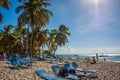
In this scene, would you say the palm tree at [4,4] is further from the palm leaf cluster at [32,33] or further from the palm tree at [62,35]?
the palm tree at [62,35]

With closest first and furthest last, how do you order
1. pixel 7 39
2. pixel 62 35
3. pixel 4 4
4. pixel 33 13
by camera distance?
pixel 4 4 < pixel 33 13 < pixel 7 39 < pixel 62 35

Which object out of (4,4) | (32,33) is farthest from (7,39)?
(4,4)

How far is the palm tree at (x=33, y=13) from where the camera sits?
87.6ft

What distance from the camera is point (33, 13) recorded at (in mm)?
26359

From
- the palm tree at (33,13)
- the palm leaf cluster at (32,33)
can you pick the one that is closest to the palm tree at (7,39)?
the palm leaf cluster at (32,33)

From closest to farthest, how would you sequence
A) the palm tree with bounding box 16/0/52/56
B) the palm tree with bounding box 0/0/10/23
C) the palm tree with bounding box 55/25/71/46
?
1. the palm tree with bounding box 0/0/10/23
2. the palm tree with bounding box 16/0/52/56
3. the palm tree with bounding box 55/25/71/46

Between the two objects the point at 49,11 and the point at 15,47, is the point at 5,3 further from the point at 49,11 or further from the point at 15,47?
the point at 15,47

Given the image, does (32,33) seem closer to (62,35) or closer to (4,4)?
(4,4)

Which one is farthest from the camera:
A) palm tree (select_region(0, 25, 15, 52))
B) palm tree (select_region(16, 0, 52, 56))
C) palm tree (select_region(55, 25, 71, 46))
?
palm tree (select_region(55, 25, 71, 46))

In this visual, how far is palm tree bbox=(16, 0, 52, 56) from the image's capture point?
26688 mm

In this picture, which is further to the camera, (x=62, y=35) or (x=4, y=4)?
(x=62, y=35)

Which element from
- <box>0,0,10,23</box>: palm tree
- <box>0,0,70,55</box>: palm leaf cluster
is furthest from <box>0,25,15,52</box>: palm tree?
<box>0,0,10,23</box>: palm tree

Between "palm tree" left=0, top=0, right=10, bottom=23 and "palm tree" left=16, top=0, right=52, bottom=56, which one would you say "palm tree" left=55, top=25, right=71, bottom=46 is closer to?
"palm tree" left=16, top=0, right=52, bottom=56

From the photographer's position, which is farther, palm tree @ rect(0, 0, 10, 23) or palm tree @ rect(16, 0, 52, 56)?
palm tree @ rect(16, 0, 52, 56)
